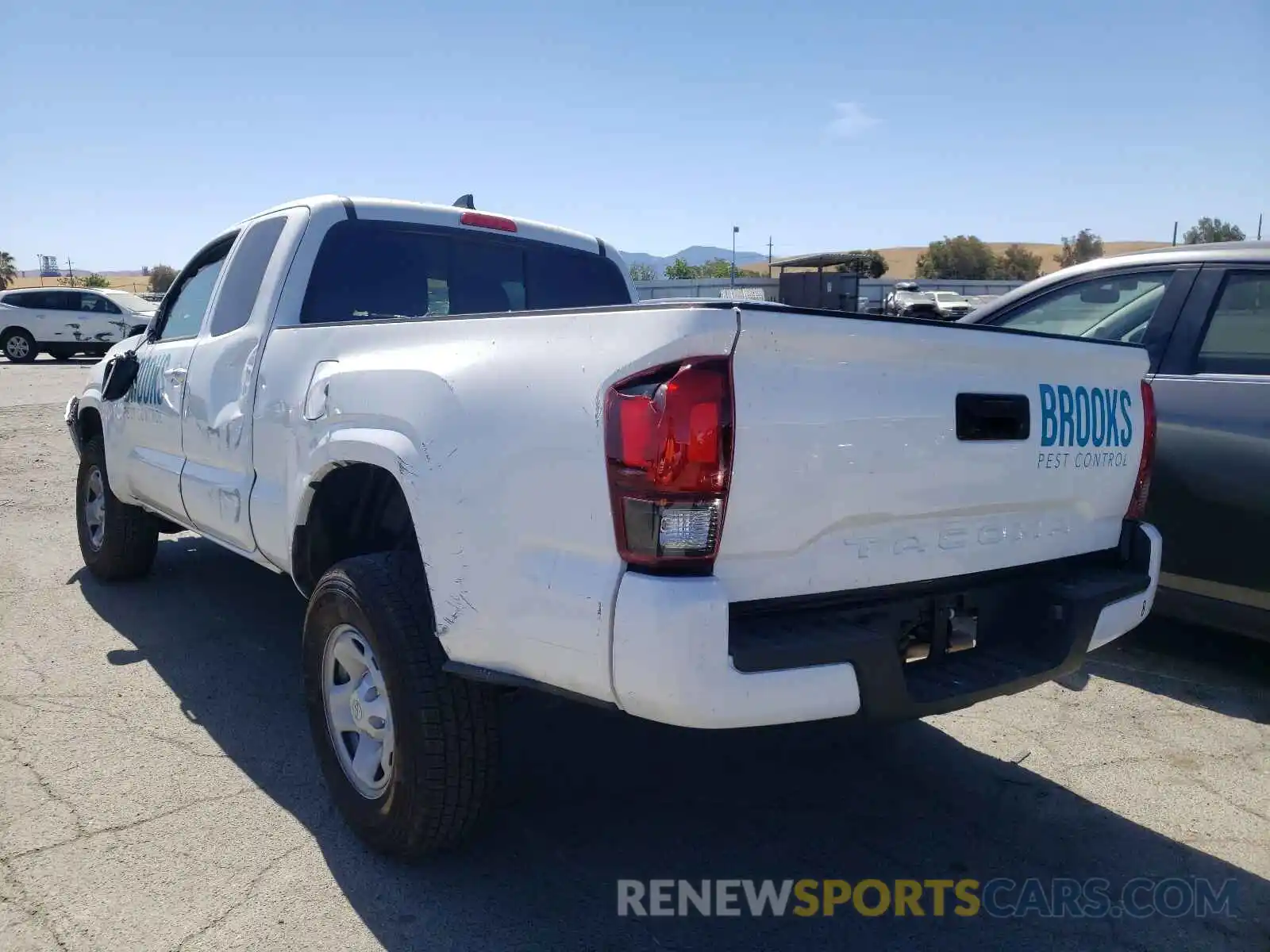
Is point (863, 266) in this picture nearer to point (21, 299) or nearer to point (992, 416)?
point (21, 299)

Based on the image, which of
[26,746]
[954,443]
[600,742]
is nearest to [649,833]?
[600,742]

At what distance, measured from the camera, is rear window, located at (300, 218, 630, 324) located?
379cm

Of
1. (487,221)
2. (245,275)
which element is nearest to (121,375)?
(245,275)

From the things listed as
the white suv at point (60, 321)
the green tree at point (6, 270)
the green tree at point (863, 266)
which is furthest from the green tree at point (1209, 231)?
the green tree at point (6, 270)

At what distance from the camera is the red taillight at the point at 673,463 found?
2057mm

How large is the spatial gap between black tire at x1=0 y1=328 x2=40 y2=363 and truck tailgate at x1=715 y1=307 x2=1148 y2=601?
25.9 metres

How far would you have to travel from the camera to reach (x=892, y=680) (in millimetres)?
2293

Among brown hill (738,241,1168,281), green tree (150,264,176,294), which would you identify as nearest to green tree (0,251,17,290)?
green tree (150,264,176,294)

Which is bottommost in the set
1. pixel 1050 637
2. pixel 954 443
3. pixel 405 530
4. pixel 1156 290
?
pixel 1050 637

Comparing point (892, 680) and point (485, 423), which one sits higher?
point (485, 423)

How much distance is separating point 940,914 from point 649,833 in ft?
2.83

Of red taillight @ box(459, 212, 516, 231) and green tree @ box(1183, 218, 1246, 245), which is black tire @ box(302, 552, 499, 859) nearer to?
red taillight @ box(459, 212, 516, 231)

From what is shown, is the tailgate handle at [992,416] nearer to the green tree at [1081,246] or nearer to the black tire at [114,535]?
the black tire at [114,535]

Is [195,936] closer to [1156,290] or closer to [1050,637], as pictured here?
[1050,637]
